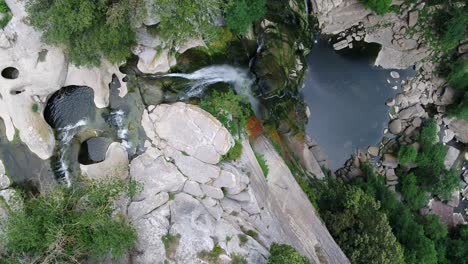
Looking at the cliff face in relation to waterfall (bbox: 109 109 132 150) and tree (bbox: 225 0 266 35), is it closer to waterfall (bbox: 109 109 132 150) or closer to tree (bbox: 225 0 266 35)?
waterfall (bbox: 109 109 132 150)

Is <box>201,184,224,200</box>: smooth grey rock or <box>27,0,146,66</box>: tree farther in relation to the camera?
<box>201,184,224,200</box>: smooth grey rock

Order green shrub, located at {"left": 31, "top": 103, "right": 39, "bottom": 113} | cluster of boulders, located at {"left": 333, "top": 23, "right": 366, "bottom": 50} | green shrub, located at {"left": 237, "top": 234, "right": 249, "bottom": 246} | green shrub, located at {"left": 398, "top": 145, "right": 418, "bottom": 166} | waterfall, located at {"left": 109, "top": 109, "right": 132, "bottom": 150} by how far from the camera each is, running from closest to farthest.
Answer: green shrub, located at {"left": 237, "top": 234, "right": 249, "bottom": 246} → green shrub, located at {"left": 31, "top": 103, "right": 39, "bottom": 113} → waterfall, located at {"left": 109, "top": 109, "right": 132, "bottom": 150} → green shrub, located at {"left": 398, "top": 145, "right": 418, "bottom": 166} → cluster of boulders, located at {"left": 333, "top": 23, "right": 366, "bottom": 50}

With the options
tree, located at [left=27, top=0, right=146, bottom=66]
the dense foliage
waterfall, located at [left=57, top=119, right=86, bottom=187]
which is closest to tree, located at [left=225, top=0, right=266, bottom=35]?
tree, located at [left=27, top=0, right=146, bottom=66]

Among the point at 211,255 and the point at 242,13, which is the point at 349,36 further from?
the point at 211,255

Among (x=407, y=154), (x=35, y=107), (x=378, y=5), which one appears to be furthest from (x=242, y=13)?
(x=407, y=154)

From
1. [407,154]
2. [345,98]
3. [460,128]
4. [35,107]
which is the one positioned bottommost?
[35,107]

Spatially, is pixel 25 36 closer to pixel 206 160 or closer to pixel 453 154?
pixel 206 160
